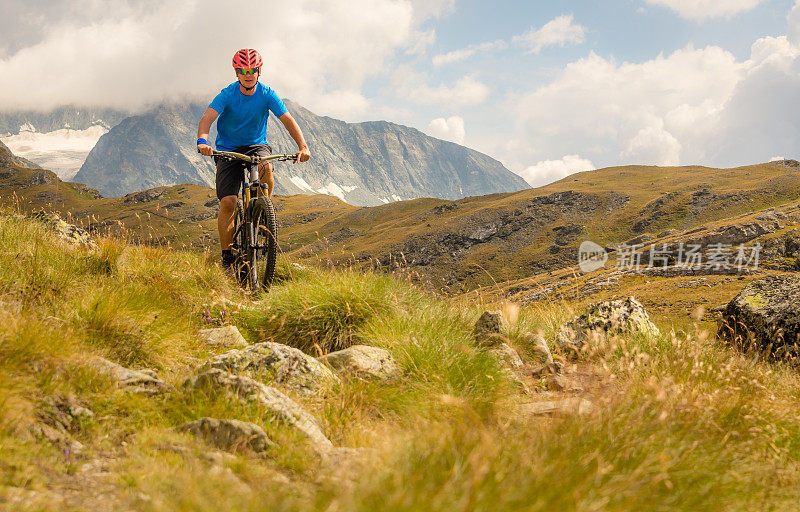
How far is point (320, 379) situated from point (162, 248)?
5.23 m

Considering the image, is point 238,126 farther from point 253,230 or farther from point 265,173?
point 253,230

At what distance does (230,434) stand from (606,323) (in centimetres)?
560

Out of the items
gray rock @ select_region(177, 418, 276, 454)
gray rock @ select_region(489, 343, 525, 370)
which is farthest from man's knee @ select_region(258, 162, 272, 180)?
gray rock @ select_region(177, 418, 276, 454)

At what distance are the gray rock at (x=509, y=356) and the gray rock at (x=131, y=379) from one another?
11.6 feet

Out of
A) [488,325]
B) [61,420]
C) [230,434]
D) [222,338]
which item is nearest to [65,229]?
[222,338]

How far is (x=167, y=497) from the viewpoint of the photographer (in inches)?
69.2

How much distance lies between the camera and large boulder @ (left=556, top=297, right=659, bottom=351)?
21.0 feet

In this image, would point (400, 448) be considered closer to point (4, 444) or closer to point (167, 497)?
point (167, 497)

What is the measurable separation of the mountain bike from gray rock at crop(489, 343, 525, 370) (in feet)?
12.0

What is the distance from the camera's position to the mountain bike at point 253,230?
7.03m

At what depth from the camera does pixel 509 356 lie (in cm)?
555

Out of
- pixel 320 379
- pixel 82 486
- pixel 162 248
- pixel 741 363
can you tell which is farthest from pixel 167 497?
pixel 162 248

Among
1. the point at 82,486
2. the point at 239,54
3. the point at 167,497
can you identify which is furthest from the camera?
the point at 239,54

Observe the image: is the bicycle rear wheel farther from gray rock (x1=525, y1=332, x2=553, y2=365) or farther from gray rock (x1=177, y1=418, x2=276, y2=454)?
gray rock (x1=177, y1=418, x2=276, y2=454)
